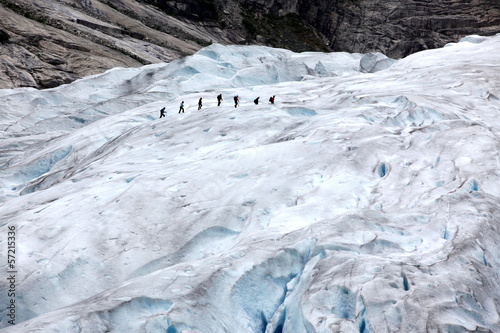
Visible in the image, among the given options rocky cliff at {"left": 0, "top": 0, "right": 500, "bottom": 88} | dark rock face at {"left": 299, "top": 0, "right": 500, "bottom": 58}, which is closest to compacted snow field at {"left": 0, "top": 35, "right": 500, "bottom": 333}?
rocky cliff at {"left": 0, "top": 0, "right": 500, "bottom": 88}

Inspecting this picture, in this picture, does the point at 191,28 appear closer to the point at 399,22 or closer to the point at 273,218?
the point at 399,22

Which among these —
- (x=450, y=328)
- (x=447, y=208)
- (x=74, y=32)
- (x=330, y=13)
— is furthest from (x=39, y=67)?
(x=330, y=13)

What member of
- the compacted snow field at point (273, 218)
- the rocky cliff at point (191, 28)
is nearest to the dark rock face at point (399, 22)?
the rocky cliff at point (191, 28)

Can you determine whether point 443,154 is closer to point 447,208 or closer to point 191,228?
point 447,208

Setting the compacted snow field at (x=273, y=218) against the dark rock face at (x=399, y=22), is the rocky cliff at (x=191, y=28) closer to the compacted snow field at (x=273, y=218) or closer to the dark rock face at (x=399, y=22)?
the dark rock face at (x=399, y=22)

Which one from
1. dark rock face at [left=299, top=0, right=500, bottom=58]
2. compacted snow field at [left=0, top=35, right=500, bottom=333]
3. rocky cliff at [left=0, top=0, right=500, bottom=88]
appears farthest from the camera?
dark rock face at [left=299, top=0, right=500, bottom=58]

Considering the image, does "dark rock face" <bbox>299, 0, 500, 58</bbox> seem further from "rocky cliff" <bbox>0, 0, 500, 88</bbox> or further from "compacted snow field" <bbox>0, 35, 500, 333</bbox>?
"compacted snow field" <bbox>0, 35, 500, 333</bbox>
